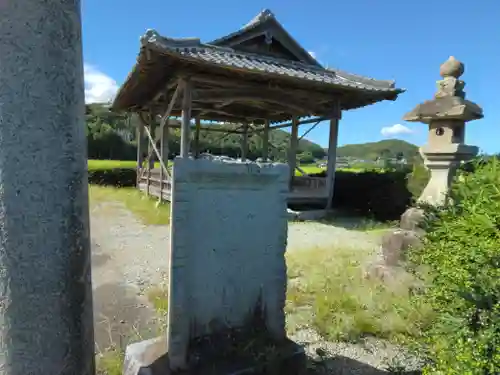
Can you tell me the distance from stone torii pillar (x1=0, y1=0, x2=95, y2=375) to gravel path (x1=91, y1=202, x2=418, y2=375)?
1.67 m

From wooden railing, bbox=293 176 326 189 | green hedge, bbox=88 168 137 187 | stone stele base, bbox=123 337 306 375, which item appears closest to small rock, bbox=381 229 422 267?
stone stele base, bbox=123 337 306 375

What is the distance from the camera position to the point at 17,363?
49.6 inches

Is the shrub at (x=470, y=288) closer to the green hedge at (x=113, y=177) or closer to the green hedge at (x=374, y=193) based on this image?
the green hedge at (x=374, y=193)

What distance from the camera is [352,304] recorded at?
3.35 meters

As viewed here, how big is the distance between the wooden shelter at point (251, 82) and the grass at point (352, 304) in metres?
2.99

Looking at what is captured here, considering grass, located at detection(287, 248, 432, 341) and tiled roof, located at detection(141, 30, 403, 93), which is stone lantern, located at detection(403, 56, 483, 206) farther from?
tiled roof, located at detection(141, 30, 403, 93)

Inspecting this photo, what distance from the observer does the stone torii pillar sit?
1.17 meters

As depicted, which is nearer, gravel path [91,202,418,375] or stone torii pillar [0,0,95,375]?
stone torii pillar [0,0,95,375]

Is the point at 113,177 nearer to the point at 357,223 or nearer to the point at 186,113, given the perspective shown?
the point at 186,113

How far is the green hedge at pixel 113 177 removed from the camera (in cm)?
1645

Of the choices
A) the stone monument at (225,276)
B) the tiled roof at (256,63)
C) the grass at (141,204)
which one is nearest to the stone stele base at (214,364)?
the stone monument at (225,276)

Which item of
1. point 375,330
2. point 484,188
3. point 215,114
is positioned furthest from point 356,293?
point 215,114

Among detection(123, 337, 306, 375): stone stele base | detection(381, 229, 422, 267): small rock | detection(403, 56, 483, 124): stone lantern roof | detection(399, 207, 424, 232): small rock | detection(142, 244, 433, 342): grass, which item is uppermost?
detection(403, 56, 483, 124): stone lantern roof

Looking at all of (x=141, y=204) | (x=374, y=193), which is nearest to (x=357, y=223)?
(x=374, y=193)
